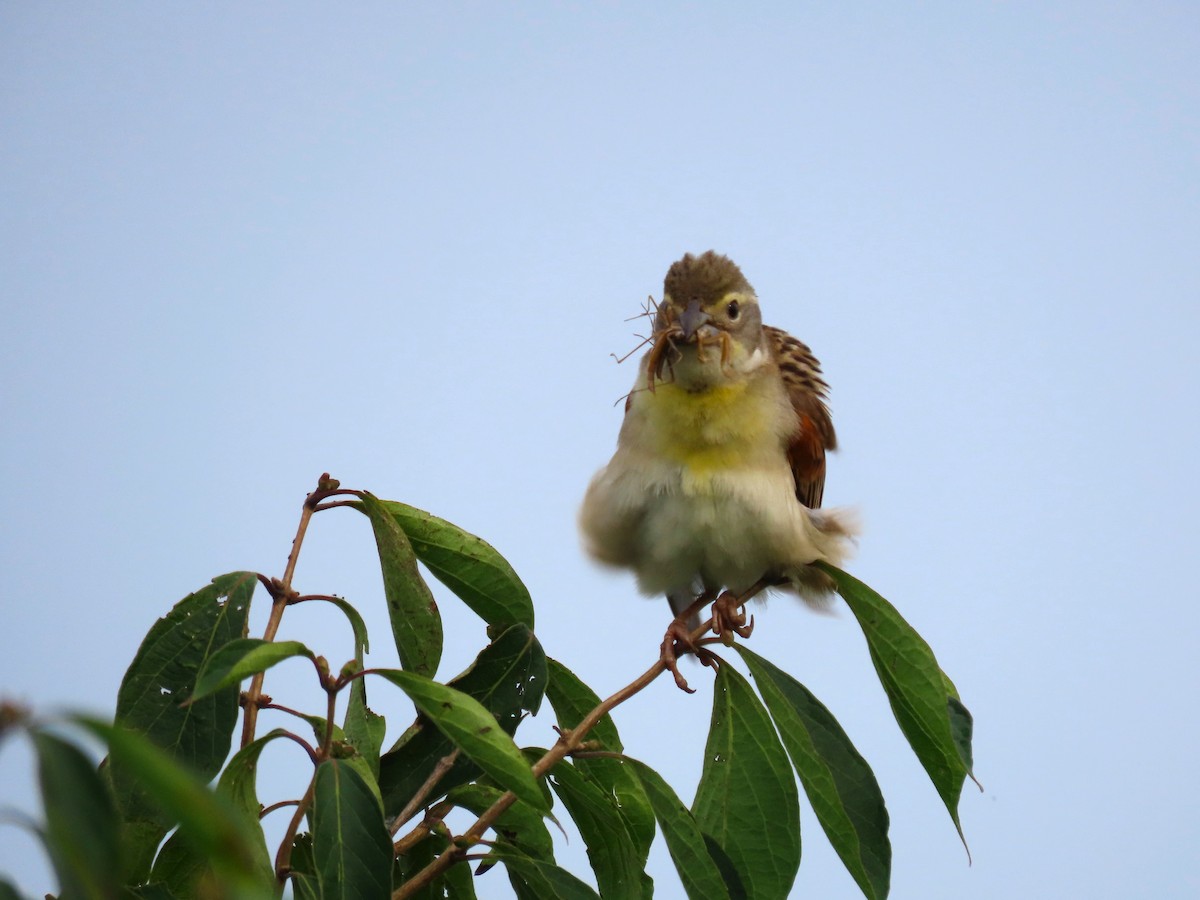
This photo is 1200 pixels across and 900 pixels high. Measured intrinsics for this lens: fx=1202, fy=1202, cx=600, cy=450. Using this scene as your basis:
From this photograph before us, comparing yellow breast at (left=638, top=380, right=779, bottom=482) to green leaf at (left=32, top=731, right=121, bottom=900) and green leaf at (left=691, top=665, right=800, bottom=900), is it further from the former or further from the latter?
green leaf at (left=32, top=731, right=121, bottom=900)

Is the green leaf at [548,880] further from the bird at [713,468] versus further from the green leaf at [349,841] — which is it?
the bird at [713,468]

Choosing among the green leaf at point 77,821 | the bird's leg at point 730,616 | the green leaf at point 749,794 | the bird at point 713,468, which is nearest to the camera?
the green leaf at point 77,821

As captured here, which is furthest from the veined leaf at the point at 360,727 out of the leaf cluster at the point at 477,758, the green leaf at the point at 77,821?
the green leaf at the point at 77,821

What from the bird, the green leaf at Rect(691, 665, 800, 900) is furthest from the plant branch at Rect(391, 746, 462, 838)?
the bird

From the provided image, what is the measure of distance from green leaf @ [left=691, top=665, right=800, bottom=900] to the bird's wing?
1379 millimetres

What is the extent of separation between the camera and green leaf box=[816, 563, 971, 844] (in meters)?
2.72

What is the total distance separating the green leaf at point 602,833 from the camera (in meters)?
2.62

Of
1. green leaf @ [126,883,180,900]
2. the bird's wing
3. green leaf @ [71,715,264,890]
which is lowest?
green leaf @ [126,883,180,900]

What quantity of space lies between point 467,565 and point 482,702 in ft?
1.20

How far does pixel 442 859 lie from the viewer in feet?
7.98

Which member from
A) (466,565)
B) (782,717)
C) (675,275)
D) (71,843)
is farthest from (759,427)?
(71,843)

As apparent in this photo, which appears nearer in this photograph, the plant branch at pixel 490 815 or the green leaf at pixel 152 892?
the green leaf at pixel 152 892

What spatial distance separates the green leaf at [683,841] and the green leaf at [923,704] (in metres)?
0.57

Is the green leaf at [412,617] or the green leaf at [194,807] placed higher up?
the green leaf at [412,617]
